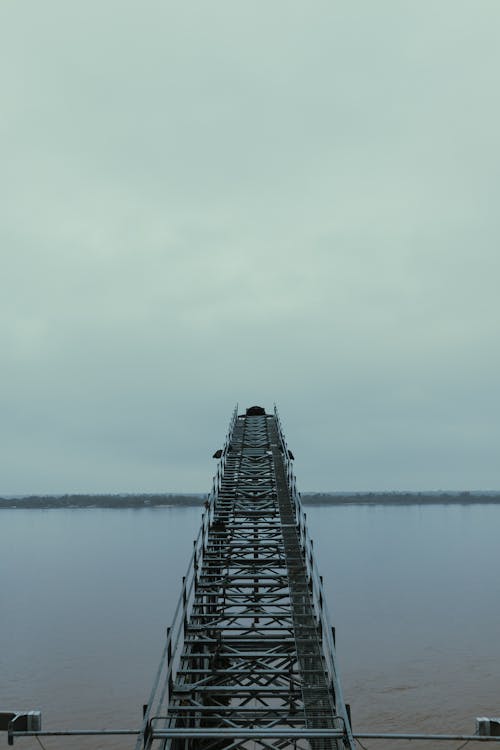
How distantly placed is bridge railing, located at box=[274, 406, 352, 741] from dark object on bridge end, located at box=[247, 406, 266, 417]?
5.87 m

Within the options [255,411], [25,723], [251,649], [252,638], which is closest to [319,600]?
[252,638]

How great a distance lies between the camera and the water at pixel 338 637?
1029 inches

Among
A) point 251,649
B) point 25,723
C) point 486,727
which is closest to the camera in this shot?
point 25,723

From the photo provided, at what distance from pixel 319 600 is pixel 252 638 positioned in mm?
2293

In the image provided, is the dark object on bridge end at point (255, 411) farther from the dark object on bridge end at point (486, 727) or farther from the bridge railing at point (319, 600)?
the dark object on bridge end at point (486, 727)

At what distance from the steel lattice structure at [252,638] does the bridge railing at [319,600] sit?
A: 36 millimetres

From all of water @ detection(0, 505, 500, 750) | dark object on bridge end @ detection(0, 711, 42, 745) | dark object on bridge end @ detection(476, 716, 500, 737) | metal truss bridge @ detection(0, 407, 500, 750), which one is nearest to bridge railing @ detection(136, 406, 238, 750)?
metal truss bridge @ detection(0, 407, 500, 750)

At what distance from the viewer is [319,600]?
13531 millimetres

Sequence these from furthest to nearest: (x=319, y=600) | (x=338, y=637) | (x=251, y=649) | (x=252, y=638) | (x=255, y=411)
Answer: (x=338, y=637) < (x=255, y=411) < (x=251, y=649) < (x=252, y=638) < (x=319, y=600)

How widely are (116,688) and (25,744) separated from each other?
668 centimetres

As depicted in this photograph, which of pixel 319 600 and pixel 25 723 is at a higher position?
pixel 319 600

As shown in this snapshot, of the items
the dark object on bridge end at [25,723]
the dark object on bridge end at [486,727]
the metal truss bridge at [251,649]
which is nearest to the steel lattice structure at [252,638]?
the metal truss bridge at [251,649]

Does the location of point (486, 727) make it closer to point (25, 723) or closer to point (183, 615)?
point (183, 615)

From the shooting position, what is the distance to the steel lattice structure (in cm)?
1107
